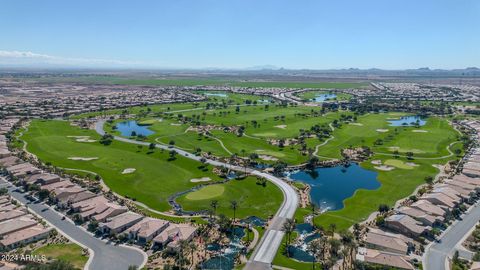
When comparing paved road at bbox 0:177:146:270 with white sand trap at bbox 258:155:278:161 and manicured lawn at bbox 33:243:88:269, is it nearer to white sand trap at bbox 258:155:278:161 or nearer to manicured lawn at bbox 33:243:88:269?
manicured lawn at bbox 33:243:88:269

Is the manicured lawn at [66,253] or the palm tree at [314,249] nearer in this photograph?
the manicured lawn at [66,253]

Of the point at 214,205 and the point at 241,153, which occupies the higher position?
the point at 214,205

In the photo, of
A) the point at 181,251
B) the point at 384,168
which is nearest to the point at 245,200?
the point at 181,251

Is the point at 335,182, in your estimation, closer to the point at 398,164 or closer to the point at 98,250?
the point at 398,164

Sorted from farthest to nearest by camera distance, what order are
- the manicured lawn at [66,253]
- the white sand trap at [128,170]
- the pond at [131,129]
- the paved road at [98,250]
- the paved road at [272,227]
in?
the pond at [131,129]
the white sand trap at [128,170]
the paved road at [272,227]
the manicured lawn at [66,253]
the paved road at [98,250]

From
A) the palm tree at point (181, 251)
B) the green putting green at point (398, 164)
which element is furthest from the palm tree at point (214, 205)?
the green putting green at point (398, 164)

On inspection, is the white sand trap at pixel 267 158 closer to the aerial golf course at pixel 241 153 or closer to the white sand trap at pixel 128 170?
the aerial golf course at pixel 241 153

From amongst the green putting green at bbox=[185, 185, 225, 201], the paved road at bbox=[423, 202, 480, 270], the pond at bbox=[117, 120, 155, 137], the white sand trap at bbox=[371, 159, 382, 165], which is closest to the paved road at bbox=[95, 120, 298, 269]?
the green putting green at bbox=[185, 185, 225, 201]
